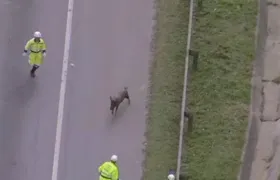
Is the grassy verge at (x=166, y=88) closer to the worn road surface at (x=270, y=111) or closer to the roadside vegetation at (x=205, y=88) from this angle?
the roadside vegetation at (x=205, y=88)

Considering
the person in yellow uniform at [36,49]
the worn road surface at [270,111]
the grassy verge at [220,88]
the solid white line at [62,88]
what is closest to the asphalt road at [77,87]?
the solid white line at [62,88]

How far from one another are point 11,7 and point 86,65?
2.91 meters

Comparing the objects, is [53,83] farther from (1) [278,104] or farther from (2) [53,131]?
(1) [278,104]

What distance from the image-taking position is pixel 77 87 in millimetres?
25422

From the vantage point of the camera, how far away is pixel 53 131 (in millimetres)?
24609

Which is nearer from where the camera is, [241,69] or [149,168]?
[149,168]

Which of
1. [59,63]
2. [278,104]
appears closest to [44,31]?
[59,63]

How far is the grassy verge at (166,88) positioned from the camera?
80.4 feet

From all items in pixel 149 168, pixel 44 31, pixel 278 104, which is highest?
pixel 44 31

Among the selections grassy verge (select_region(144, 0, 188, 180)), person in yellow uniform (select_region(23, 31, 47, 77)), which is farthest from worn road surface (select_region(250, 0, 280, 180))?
person in yellow uniform (select_region(23, 31, 47, 77))

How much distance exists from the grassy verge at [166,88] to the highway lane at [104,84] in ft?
0.91

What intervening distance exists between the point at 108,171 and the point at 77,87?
3.66 metres

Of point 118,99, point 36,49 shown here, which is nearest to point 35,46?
point 36,49

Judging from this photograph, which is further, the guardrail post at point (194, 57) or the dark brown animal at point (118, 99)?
the guardrail post at point (194, 57)
